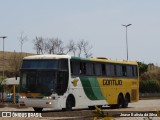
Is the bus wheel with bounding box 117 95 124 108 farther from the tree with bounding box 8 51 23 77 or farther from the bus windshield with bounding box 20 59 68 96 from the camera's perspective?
the tree with bounding box 8 51 23 77

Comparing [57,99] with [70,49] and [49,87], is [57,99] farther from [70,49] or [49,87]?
[70,49]

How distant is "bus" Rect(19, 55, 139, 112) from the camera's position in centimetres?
2575

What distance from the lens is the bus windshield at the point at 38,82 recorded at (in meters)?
25.6

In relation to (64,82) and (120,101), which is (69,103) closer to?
(64,82)

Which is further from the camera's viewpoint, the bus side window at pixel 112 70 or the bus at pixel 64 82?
the bus side window at pixel 112 70

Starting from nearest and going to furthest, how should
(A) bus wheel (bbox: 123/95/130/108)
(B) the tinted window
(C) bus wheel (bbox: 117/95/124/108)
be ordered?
(B) the tinted window → (C) bus wheel (bbox: 117/95/124/108) → (A) bus wheel (bbox: 123/95/130/108)

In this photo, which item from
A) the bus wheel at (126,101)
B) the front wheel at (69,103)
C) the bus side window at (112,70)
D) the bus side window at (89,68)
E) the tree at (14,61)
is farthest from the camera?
the tree at (14,61)

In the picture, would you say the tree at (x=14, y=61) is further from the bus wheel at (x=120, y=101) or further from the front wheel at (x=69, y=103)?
the front wheel at (x=69, y=103)

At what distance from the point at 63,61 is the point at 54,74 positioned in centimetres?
123

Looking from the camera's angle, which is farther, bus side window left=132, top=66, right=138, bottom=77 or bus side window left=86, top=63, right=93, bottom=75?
bus side window left=132, top=66, right=138, bottom=77

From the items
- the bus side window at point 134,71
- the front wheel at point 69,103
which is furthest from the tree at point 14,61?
the front wheel at point 69,103

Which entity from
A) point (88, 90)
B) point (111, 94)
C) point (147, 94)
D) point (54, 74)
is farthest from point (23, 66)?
point (147, 94)

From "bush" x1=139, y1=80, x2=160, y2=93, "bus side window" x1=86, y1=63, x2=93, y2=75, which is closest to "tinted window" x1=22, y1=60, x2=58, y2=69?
"bus side window" x1=86, y1=63, x2=93, y2=75

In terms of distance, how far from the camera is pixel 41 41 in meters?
93.2
